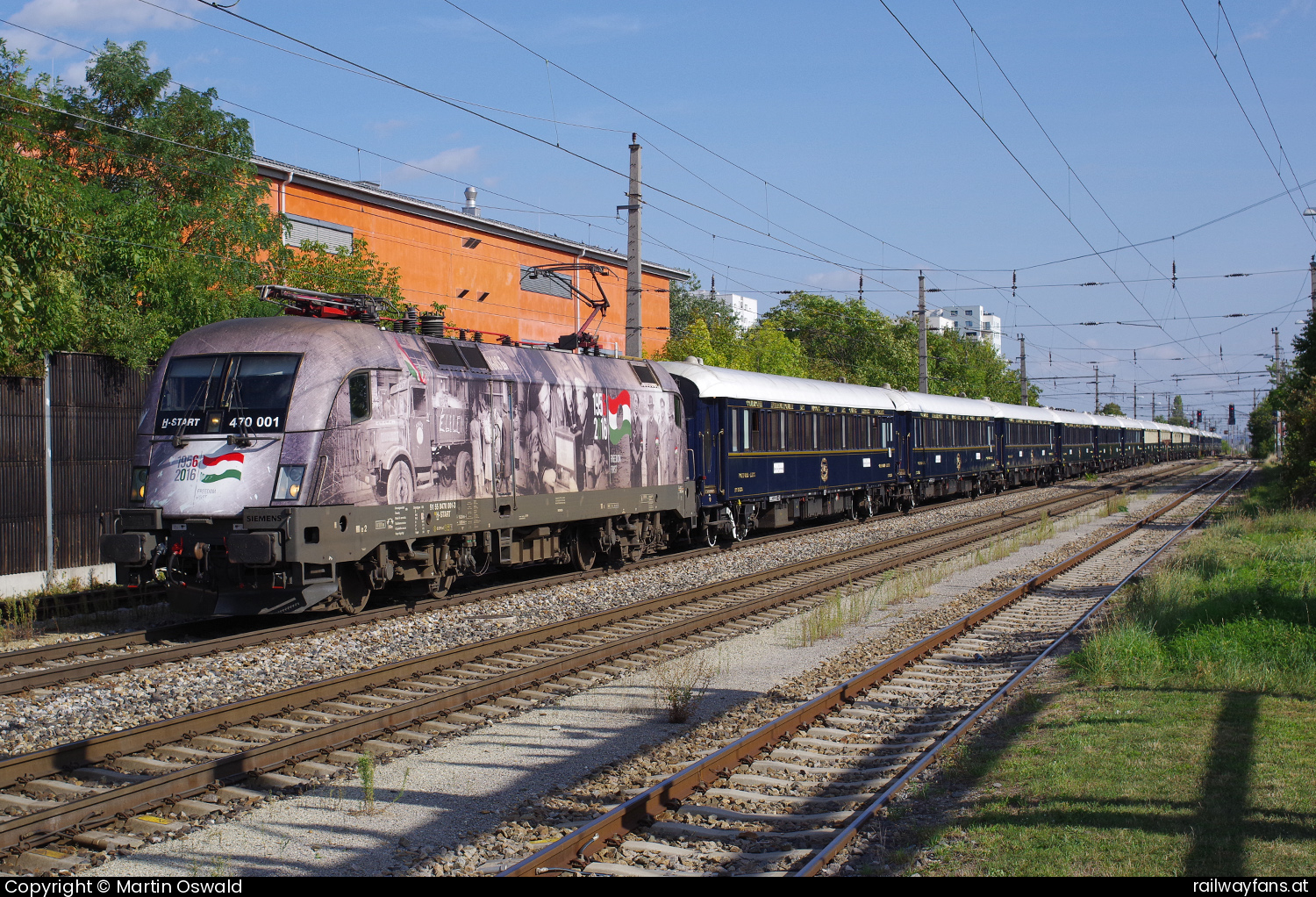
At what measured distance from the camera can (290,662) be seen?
10680 millimetres

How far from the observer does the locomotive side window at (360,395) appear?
1226 cm

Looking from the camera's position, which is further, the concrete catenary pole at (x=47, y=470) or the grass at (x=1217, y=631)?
the concrete catenary pole at (x=47, y=470)

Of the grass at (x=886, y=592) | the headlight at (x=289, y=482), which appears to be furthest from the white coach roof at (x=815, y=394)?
the headlight at (x=289, y=482)

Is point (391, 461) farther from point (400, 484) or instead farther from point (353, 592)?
point (353, 592)

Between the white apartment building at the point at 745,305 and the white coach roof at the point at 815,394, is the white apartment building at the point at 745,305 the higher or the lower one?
the higher one

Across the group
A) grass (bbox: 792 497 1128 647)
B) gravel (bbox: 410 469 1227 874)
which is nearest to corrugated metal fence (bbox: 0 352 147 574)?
grass (bbox: 792 497 1128 647)

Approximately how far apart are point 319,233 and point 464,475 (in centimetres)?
2128

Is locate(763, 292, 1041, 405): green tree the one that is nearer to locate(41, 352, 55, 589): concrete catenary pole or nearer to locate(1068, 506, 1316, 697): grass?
locate(1068, 506, 1316, 697): grass

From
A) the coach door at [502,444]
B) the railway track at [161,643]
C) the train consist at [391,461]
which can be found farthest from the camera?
the coach door at [502,444]

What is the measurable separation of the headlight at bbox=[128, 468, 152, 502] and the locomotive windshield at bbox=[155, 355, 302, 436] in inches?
20.3

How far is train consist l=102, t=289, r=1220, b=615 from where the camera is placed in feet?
38.3

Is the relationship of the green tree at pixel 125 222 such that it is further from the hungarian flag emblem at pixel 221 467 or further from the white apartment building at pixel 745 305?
the white apartment building at pixel 745 305

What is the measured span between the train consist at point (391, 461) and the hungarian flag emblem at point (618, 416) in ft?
0.15

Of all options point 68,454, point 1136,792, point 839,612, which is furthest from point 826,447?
point 1136,792
